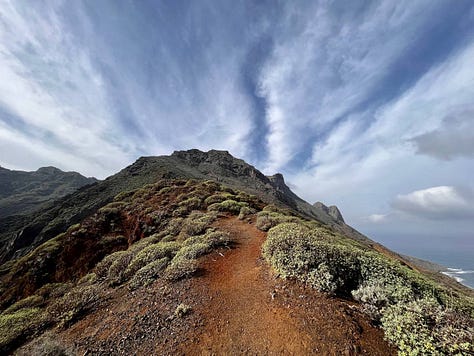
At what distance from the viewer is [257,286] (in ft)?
24.9

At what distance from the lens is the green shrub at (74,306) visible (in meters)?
7.79

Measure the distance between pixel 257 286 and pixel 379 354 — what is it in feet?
11.8

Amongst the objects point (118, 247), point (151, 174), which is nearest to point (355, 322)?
point (118, 247)

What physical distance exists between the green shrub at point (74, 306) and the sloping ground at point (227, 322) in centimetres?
46

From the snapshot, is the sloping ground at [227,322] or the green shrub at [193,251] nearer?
the sloping ground at [227,322]

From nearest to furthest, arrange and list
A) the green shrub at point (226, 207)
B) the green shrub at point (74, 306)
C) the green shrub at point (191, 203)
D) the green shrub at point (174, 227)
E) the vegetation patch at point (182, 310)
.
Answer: the vegetation patch at point (182, 310) < the green shrub at point (74, 306) < the green shrub at point (174, 227) < the green shrub at point (226, 207) < the green shrub at point (191, 203)

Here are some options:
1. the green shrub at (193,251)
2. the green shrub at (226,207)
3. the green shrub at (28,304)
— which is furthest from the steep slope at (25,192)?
the green shrub at (193,251)

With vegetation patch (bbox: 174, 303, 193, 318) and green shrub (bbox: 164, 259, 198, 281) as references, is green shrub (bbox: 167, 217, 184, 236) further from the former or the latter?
vegetation patch (bbox: 174, 303, 193, 318)

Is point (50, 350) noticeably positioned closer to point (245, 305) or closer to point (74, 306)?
point (74, 306)

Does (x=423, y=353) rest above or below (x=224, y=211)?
below

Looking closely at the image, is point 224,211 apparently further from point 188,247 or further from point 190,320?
point 190,320

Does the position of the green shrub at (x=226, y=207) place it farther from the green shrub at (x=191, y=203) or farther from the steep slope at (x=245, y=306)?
the steep slope at (x=245, y=306)

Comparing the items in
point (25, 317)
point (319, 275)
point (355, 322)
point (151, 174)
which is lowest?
point (25, 317)

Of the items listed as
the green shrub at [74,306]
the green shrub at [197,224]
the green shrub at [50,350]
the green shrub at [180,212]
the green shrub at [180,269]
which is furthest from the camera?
the green shrub at [180,212]
